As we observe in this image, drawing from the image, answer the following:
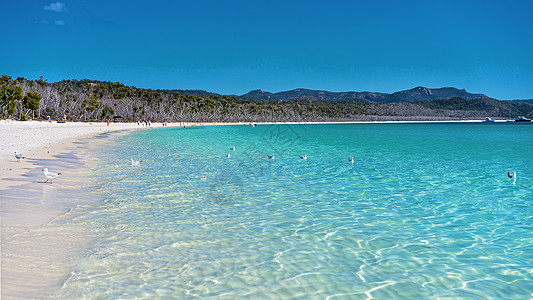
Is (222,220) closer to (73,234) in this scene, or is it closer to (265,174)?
(73,234)

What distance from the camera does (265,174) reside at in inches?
683

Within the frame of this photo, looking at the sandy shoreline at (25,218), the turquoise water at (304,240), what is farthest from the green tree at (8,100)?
the turquoise water at (304,240)

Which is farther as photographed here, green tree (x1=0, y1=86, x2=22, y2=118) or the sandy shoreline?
green tree (x1=0, y1=86, x2=22, y2=118)

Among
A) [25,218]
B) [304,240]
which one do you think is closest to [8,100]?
[25,218]

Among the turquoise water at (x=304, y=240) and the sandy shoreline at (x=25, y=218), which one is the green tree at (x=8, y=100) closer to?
the sandy shoreline at (x=25, y=218)

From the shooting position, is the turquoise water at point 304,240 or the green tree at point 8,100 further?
the green tree at point 8,100

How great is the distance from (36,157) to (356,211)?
17.2 m

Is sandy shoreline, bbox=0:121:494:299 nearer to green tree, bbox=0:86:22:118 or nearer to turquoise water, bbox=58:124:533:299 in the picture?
turquoise water, bbox=58:124:533:299

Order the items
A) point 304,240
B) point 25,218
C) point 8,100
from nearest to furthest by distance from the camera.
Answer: point 304,240 → point 25,218 → point 8,100

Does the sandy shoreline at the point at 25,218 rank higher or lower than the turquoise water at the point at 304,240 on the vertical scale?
higher

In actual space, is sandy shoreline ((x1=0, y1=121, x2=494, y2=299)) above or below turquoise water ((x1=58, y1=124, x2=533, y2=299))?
above

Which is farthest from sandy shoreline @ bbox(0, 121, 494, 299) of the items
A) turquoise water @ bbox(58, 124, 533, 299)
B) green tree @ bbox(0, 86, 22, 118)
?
green tree @ bbox(0, 86, 22, 118)

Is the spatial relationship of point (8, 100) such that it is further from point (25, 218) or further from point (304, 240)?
point (304, 240)

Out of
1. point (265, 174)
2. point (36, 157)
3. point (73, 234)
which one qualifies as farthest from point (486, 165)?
point (36, 157)
